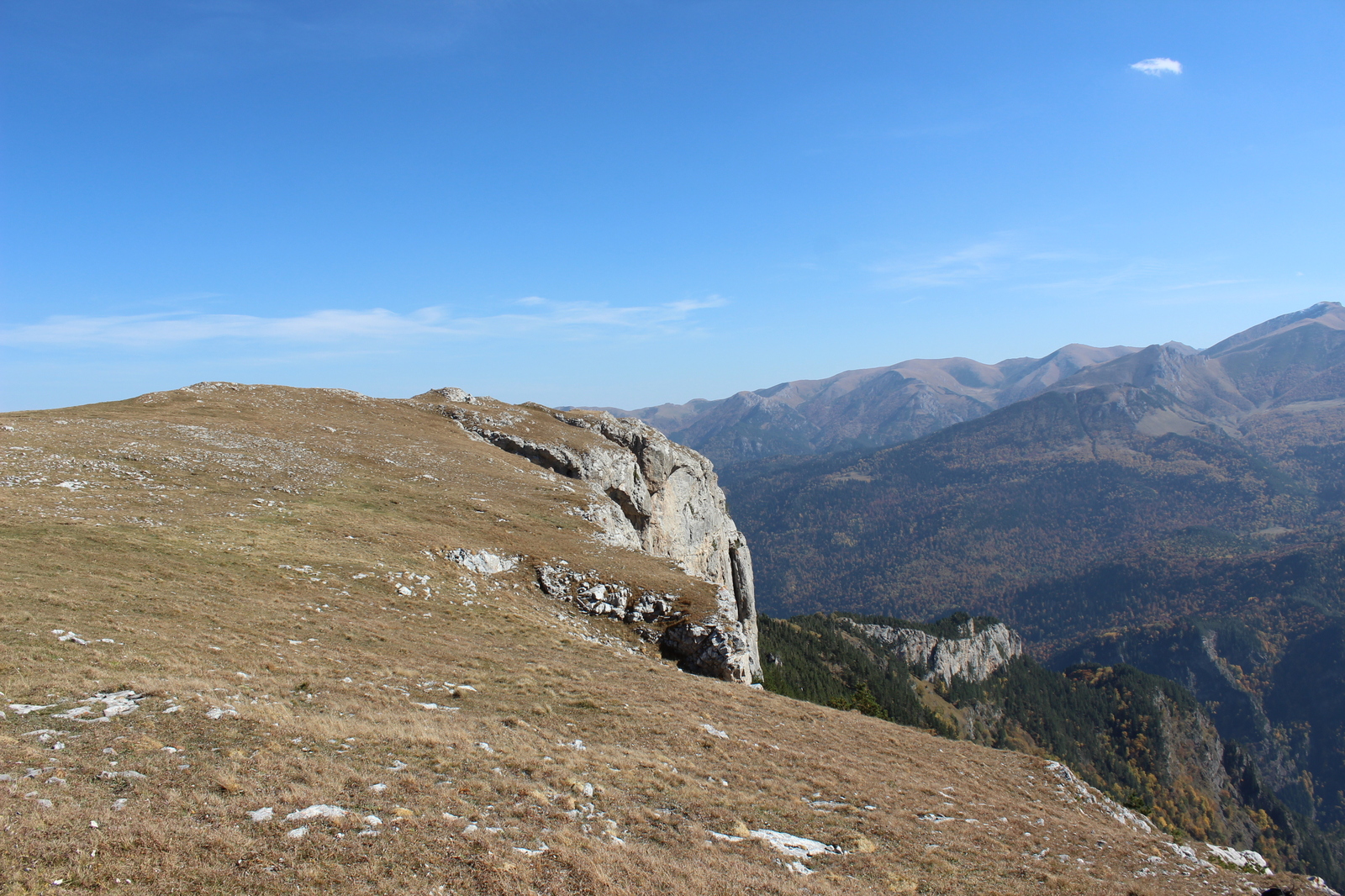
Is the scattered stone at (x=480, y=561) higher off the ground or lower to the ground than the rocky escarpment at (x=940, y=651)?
higher

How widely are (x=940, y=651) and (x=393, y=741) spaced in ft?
615

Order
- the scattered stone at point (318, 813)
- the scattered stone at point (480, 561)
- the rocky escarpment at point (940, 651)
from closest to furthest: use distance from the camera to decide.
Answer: the scattered stone at point (318, 813) → the scattered stone at point (480, 561) → the rocky escarpment at point (940, 651)

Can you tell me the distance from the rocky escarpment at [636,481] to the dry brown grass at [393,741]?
1342cm

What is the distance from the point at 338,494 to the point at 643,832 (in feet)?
103

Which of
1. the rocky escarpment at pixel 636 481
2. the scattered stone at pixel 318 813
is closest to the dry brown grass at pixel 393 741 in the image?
the scattered stone at pixel 318 813

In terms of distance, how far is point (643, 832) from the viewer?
13.1 m

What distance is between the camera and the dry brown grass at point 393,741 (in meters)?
10.1

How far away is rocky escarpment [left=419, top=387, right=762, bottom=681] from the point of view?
176ft

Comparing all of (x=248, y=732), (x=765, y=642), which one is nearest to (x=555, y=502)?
(x=248, y=732)

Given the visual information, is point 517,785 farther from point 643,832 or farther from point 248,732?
point 248,732

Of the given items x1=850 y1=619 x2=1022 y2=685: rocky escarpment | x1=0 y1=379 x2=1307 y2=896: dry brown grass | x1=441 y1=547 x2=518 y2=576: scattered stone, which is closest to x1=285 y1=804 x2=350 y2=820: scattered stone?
x1=0 y1=379 x2=1307 y2=896: dry brown grass

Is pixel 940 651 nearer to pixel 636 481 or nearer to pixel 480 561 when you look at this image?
pixel 636 481

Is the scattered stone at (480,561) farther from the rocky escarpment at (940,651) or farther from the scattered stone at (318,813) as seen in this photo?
the rocky escarpment at (940,651)

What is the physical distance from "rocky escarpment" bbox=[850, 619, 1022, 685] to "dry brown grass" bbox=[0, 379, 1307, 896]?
517ft
